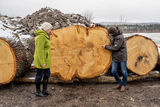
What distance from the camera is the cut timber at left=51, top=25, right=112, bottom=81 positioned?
11.1 feet

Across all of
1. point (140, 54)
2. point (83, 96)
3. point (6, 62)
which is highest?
point (140, 54)

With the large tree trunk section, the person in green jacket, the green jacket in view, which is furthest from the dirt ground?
the green jacket

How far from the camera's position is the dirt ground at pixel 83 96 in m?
2.89

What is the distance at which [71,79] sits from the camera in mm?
3529

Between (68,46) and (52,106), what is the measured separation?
1.28 metres

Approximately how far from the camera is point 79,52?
11.4ft

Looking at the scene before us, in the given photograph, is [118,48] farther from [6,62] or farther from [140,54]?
[6,62]

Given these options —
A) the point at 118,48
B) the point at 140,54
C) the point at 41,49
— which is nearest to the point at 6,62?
the point at 41,49

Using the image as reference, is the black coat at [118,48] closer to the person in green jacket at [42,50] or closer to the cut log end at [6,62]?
the person in green jacket at [42,50]

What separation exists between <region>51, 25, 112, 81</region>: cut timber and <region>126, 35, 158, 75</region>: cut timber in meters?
0.60

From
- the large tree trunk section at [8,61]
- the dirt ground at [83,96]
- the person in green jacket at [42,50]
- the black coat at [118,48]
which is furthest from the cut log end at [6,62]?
the black coat at [118,48]

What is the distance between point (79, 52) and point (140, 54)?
1489 mm

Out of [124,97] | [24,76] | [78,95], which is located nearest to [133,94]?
[124,97]

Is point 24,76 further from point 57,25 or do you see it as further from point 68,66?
point 57,25
